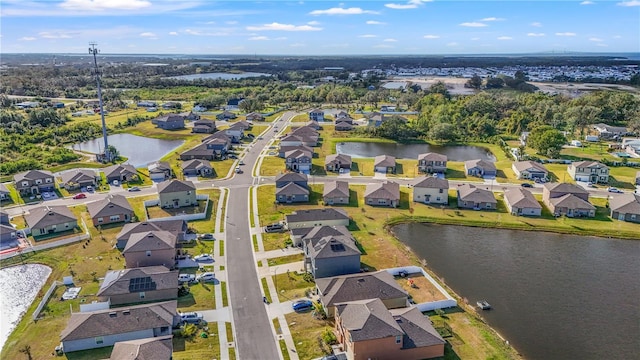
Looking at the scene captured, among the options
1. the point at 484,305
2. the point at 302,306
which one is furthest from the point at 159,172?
the point at 484,305

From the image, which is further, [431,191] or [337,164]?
[337,164]

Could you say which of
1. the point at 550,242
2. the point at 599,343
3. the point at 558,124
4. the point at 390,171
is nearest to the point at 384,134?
the point at 390,171

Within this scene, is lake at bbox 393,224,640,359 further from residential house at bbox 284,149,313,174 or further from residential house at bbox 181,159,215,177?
residential house at bbox 181,159,215,177

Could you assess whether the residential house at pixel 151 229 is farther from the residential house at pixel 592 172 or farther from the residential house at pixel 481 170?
the residential house at pixel 592 172

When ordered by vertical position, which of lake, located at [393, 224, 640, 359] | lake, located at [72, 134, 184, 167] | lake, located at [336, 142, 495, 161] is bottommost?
lake, located at [393, 224, 640, 359]

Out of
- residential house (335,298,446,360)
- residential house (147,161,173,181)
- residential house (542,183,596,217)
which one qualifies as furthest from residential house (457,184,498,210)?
residential house (147,161,173,181)

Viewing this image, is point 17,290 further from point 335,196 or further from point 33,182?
point 335,196

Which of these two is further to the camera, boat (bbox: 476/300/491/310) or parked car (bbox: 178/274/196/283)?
parked car (bbox: 178/274/196/283)
